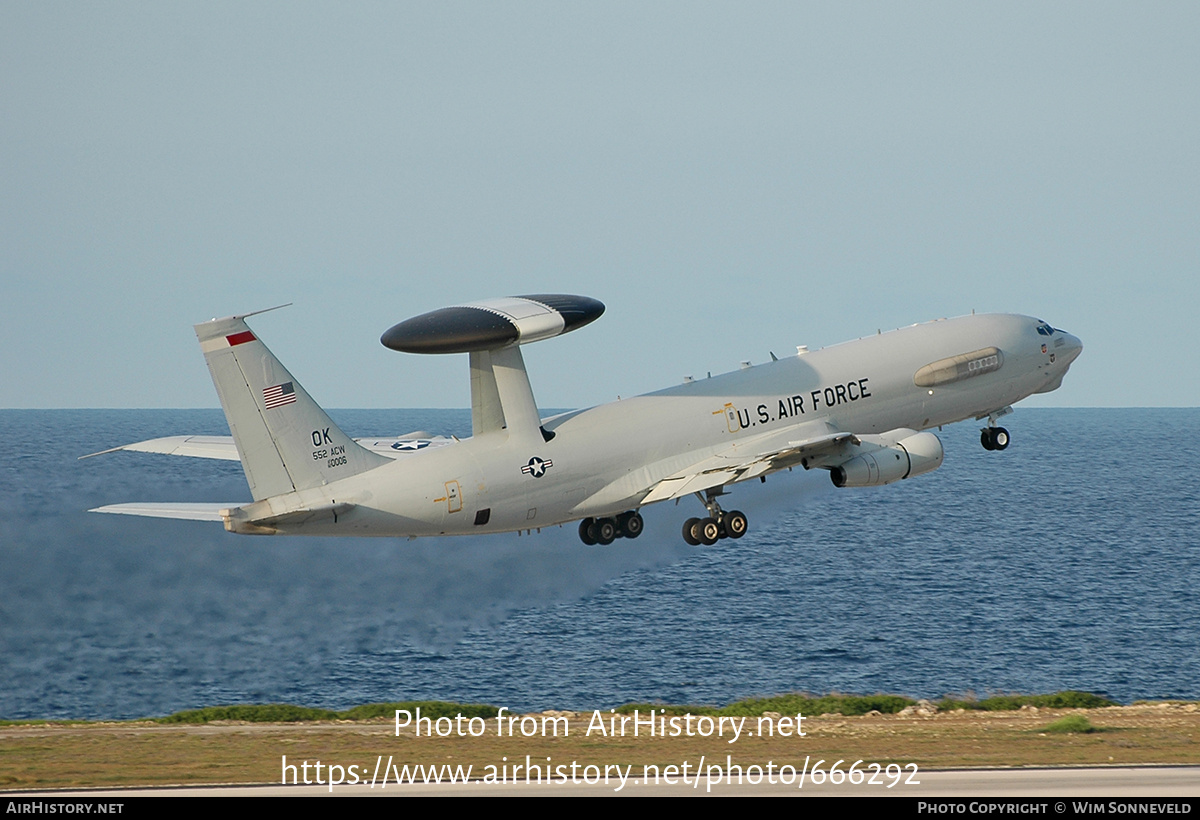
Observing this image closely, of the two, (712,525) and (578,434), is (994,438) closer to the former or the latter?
(712,525)

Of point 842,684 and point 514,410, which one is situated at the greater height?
point 514,410

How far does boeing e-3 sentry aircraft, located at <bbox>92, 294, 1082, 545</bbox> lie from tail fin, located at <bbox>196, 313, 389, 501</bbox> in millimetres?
37

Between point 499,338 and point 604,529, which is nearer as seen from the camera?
point 499,338

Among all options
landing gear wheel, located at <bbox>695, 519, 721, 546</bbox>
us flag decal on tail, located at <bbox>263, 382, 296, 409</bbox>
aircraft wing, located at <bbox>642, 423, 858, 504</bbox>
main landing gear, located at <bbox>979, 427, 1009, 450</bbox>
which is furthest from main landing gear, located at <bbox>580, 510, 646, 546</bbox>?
main landing gear, located at <bbox>979, 427, 1009, 450</bbox>

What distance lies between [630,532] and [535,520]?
5.53 m

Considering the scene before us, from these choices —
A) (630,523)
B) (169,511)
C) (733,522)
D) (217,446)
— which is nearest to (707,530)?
(733,522)

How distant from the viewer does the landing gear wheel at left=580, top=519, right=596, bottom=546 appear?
4297 centimetres

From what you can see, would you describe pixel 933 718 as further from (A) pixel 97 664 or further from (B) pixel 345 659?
(A) pixel 97 664

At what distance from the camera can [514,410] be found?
37.5m

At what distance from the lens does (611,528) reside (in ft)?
141

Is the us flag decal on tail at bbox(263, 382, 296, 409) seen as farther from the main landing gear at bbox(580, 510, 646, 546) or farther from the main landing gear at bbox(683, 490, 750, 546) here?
the main landing gear at bbox(683, 490, 750, 546)

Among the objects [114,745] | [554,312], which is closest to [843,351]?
[554,312]

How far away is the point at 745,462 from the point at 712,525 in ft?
9.25

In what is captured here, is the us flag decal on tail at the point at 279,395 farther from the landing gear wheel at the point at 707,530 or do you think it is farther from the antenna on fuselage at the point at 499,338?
the landing gear wheel at the point at 707,530
